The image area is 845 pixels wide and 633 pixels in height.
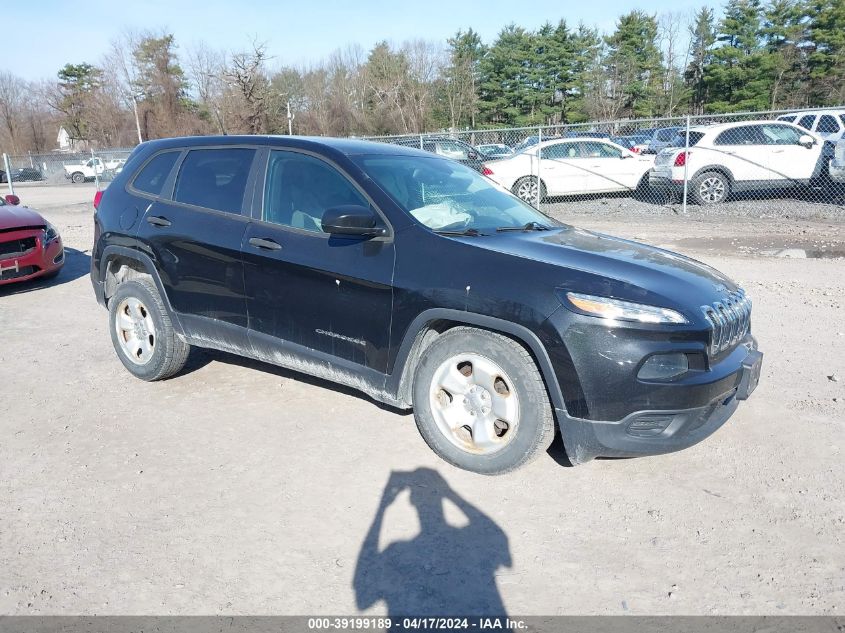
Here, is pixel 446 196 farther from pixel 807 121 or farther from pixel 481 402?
pixel 807 121

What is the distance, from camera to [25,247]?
8102mm

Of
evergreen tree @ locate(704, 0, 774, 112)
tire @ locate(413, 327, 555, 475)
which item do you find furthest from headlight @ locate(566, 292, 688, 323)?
evergreen tree @ locate(704, 0, 774, 112)

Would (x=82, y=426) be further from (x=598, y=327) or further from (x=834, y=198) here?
(x=834, y=198)

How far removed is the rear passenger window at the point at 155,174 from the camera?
493cm

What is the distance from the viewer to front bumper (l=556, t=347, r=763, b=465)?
3.15m

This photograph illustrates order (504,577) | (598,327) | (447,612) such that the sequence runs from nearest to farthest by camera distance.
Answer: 1. (447,612)
2. (504,577)
3. (598,327)

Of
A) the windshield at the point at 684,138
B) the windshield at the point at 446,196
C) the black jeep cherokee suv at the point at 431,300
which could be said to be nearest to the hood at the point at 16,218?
the black jeep cherokee suv at the point at 431,300

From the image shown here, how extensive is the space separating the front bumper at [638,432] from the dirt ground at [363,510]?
29 centimetres

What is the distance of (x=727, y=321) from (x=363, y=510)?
208cm

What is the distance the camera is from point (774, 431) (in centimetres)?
403

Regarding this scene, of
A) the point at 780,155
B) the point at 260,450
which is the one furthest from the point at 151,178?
the point at 780,155

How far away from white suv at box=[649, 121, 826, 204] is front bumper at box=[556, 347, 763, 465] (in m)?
12.0

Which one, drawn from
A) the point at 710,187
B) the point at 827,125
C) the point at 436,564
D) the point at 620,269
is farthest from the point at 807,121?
the point at 436,564

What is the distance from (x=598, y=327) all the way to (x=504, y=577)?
3.92 feet
